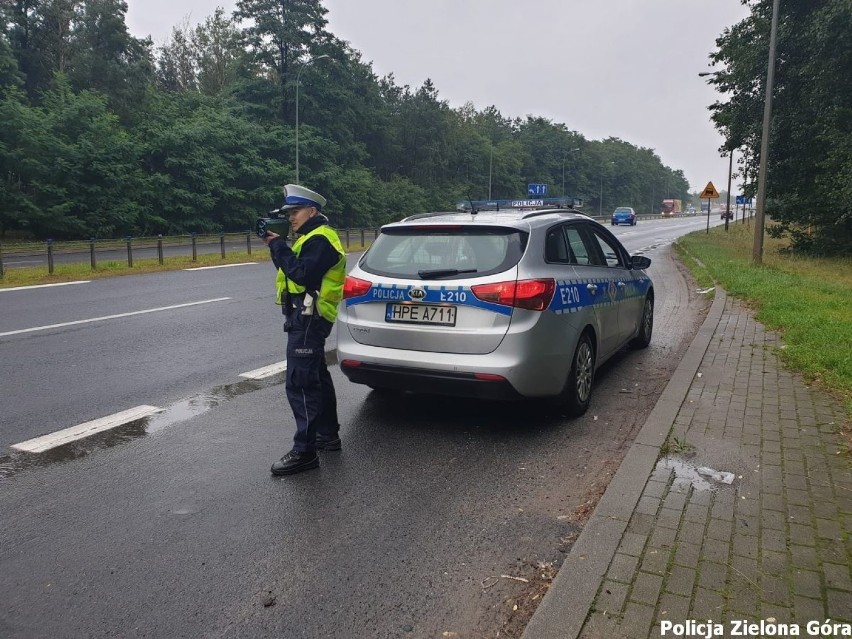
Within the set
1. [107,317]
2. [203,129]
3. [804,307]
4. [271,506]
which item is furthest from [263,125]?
[271,506]

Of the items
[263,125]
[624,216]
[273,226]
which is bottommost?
[273,226]

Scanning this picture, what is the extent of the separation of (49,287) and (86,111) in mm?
21006

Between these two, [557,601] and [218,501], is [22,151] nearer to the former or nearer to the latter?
[218,501]

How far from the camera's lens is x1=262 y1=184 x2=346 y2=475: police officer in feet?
13.9

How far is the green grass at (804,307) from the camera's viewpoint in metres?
6.57

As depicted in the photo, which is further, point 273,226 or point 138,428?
point 138,428

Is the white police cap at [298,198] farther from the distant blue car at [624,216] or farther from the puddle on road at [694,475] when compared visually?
the distant blue car at [624,216]

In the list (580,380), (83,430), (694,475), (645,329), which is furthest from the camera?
(645,329)

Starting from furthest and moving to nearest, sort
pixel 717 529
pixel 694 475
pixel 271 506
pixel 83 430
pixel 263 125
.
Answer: pixel 263 125, pixel 83 430, pixel 694 475, pixel 271 506, pixel 717 529

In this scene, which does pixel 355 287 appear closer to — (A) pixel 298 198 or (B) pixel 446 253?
(B) pixel 446 253

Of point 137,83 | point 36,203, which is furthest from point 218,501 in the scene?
point 137,83

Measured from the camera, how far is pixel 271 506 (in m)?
3.86

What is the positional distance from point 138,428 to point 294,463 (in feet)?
5.44

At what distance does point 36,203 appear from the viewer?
2939 cm
